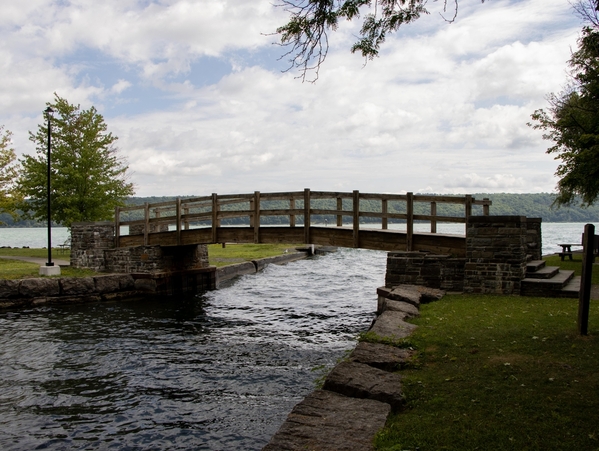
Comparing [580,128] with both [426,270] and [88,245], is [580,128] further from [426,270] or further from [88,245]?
[88,245]

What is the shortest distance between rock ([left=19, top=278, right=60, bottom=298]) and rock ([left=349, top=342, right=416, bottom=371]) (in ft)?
46.7

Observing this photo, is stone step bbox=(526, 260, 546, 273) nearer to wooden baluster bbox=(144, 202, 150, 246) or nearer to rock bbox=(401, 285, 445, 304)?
rock bbox=(401, 285, 445, 304)

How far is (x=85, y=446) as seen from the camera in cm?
673

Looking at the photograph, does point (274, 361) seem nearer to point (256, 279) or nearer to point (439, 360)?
point (439, 360)

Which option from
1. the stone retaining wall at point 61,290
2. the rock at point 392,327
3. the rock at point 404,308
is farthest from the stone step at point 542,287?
the stone retaining wall at point 61,290

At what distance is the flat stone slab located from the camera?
4738 millimetres

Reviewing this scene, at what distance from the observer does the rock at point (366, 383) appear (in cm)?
592

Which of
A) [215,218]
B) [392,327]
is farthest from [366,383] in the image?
[215,218]

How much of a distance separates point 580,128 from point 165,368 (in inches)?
746

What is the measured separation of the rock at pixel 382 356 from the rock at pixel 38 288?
14.2 metres

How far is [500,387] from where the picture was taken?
6.27 m

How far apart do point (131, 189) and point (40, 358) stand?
20.6 m

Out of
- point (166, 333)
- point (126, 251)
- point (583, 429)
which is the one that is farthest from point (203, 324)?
point (583, 429)

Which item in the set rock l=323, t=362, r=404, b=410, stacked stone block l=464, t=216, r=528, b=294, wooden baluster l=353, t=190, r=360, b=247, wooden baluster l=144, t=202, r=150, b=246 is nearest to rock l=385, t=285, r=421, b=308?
stacked stone block l=464, t=216, r=528, b=294
